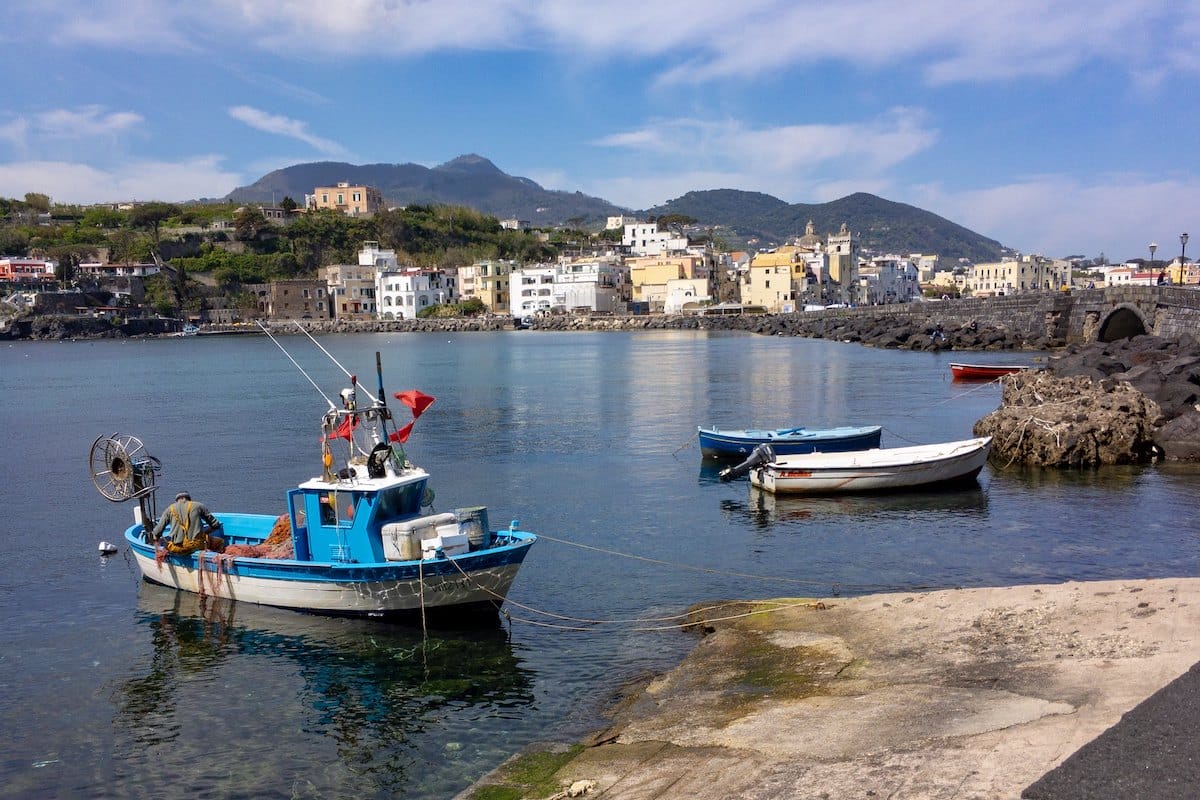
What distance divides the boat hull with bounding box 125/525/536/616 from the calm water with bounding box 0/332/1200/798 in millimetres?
379

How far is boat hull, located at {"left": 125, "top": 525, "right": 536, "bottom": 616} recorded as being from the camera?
50.3 ft

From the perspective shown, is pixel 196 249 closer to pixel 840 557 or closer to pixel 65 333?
pixel 65 333

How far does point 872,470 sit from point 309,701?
1641 cm

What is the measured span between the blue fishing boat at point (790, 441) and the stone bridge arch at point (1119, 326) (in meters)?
45.5

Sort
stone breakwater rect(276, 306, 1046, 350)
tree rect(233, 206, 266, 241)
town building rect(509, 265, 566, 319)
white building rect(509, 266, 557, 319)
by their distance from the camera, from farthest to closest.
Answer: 1. tree rect(233, 206, 266, 241)
2. white building rect(509, 266, 557, 319)
3. town building rect(509, 265, 566, 319)
4. stone breakwater rect(276, 306, 1046, 350)

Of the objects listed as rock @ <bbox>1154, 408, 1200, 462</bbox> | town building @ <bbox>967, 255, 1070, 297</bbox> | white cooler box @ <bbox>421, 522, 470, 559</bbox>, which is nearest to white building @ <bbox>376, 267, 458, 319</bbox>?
town building @ <bbox>967, 255, 1070, 297</bbox>

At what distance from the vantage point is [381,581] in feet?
51.2

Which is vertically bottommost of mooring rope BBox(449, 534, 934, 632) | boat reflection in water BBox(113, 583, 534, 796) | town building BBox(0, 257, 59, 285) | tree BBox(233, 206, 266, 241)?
boat reflection in water BBox(113, 583, 534, 796)

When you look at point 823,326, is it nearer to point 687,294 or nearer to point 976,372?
point 687,294

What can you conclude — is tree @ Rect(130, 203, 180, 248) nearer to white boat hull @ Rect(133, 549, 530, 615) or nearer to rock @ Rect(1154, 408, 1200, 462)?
white boat hull @ Rect(133, 549, 530, 615)

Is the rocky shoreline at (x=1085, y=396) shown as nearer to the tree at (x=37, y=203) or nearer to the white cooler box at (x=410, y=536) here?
the white cooler box at (x=410, y=536)

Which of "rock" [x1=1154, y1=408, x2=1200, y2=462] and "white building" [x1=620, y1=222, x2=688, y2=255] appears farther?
"white building" [x1=620, y1=222, x2=688, y2=255]

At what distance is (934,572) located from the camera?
58.7ft

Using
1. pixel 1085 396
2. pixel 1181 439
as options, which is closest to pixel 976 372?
pixel 1085 396
